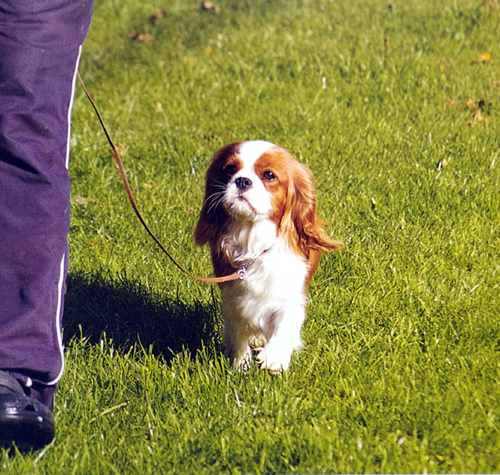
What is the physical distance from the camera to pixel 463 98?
5336mm

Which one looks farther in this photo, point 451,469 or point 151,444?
point 151,444

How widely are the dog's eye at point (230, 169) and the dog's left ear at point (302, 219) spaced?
23 centimetres

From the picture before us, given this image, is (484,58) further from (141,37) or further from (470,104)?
(141,37)

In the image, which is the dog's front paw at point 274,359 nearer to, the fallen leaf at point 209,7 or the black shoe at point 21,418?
the black shoe at point 21,418

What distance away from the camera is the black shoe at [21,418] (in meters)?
2.34

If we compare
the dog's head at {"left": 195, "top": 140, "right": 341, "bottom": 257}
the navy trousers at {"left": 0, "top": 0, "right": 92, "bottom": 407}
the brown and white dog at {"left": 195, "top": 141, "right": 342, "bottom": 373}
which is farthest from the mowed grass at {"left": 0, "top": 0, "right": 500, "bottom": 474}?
the dog's head at {"left": 195, "top": 140, "right": 341, "bottom": 257}

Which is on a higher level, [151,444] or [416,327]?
[416,327]

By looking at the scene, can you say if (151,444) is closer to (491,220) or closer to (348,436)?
(348,436)

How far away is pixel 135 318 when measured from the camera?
350 cm

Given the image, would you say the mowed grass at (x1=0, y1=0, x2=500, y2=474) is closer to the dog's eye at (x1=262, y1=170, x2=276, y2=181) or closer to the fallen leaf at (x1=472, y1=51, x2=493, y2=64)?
the fallen leaf at (x1=472, y1=51, x2=493, y2=64)

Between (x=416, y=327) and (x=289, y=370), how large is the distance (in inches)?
23.7

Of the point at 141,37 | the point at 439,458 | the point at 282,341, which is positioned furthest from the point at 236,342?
the point at 141,37

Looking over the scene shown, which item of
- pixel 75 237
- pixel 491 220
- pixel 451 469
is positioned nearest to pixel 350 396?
pixel 451 469

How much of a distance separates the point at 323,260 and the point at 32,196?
165cm
